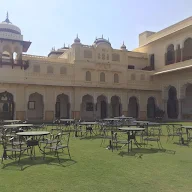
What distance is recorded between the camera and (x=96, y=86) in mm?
23828

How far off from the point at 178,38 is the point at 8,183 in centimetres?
2358

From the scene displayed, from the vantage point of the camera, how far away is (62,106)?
25000 mm

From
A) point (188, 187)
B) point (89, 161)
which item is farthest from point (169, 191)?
point (89, 161)

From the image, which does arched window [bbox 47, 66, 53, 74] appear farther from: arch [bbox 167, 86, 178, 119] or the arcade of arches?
arch [bbox 167, 86, 178, 119]

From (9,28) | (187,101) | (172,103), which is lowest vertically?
(172,103)

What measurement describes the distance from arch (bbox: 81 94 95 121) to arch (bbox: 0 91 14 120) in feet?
22.6

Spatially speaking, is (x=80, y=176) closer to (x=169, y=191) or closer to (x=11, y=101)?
(x=169, y=191)

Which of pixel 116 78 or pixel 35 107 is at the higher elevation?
pixel 116 78

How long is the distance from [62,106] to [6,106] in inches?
209

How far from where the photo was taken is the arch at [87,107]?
25281 mm

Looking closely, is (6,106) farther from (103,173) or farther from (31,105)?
(103,173)

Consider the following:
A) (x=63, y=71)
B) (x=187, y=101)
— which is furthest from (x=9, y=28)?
(x=187, y=101)

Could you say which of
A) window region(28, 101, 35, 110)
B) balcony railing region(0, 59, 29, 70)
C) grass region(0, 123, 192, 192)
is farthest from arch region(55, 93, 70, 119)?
grass region(0, 123, 192, 192)

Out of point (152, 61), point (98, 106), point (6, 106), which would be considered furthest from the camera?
point (152, 61)
